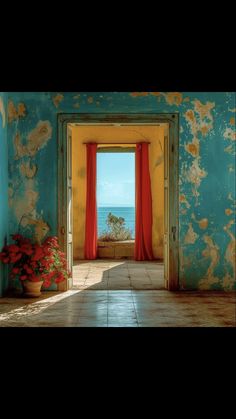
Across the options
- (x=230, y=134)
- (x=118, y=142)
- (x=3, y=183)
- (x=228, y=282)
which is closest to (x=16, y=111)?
(x=3, y=183)

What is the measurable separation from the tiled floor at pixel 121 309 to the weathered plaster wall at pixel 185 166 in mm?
590

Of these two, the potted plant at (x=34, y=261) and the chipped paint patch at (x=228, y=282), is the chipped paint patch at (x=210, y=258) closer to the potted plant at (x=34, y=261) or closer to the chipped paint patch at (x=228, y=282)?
the chipped paint patch at (x=228, y=282)

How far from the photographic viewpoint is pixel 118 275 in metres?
7.80

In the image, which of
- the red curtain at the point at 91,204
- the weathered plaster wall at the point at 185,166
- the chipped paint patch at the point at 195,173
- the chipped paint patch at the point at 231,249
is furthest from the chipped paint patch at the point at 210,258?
the red curtain at the point at 91,204

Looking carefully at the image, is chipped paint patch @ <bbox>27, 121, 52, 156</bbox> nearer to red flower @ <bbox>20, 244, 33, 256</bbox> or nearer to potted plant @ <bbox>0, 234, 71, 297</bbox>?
potted plant @ <bbox>0, 234, 71, 297</bbox>

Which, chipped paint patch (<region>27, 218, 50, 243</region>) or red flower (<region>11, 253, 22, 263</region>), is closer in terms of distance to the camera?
red flower (<region>11, 253, 22, 263</region>)

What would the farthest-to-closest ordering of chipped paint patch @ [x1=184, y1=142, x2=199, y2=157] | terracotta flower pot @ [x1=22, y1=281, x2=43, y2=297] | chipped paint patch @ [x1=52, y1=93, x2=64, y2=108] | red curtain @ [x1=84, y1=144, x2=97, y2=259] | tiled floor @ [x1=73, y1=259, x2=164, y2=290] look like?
red curtain @ [x1=84, y1=144, x2=97, y2=259], tiled floor @ [x1=73, y1=259, x2=164, y2=290], chipped paint patch @ [x1=184, y1=142, x2=199, y2=157], chipped paint patch @ [x1=52, y1=93, x2=64, y2=108], terracotta flower pot @ [x1=22, y1=281, x2=43, y2=297]

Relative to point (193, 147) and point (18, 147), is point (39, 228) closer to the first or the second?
point (18, 147)

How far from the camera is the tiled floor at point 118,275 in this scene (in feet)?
22.4

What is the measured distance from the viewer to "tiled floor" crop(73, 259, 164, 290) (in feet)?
22.4

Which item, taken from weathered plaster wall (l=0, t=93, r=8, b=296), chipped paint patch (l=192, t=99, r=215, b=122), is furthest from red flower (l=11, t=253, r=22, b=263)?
chipped paint patch (l=192, t=99, r=215, b=122)

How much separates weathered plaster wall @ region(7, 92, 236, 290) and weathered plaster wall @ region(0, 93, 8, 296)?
11 centimetres

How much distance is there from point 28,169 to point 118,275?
249 cm
